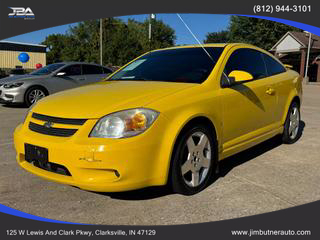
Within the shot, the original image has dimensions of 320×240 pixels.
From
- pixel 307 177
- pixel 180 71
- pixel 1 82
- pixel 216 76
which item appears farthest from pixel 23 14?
pixel 307 177

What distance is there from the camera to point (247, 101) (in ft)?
12.9

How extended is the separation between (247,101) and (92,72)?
24.0ft

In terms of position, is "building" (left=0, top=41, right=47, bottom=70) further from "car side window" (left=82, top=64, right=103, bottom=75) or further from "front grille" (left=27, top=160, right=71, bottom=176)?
"front grille" (left=27, top=160, right=71, bottom=176)

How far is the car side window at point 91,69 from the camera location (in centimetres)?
1020

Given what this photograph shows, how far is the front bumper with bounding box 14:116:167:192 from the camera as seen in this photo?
272 centimetres

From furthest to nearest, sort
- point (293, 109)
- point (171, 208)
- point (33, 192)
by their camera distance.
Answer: point (293, 109), point (33, 192), point (171, 208)

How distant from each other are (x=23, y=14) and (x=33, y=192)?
468 cm

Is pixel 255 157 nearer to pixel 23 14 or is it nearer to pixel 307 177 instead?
pixel 307 177

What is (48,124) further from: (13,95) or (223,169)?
(13,95)

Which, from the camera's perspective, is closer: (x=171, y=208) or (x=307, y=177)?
(x=171, y=208)

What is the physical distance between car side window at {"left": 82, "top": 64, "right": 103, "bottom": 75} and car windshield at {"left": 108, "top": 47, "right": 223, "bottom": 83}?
5901 mm

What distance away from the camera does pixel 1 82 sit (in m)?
9.46

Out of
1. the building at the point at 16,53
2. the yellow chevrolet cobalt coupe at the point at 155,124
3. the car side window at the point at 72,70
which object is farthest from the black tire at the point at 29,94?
the building at the point at 16,53

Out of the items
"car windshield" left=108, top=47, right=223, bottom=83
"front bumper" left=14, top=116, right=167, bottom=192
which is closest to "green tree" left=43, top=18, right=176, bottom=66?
"car windshield" left=108, top=47, right=223, bottom=83
